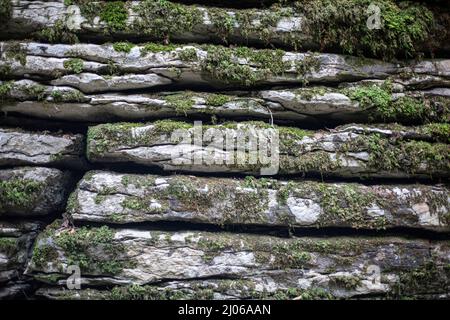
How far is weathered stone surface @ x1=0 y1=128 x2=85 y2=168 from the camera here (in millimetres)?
5809

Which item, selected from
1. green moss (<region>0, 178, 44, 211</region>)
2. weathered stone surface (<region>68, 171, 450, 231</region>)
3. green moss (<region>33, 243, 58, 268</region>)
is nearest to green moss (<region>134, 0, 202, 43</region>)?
weathered stone surface (<region>68, 171, 450, 231</region>)

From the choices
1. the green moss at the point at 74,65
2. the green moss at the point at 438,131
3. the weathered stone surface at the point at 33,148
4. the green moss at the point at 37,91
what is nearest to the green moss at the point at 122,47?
the green moss at the point at 74,65

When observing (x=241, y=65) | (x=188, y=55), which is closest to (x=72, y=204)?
(x=188, y=55)

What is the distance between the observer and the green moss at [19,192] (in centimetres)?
564

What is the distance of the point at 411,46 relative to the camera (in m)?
6.12

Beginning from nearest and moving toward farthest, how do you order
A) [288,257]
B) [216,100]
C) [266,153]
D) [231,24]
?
[288,257] < [266,153] < [216,100] < [231,24]

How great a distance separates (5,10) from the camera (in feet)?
19.4

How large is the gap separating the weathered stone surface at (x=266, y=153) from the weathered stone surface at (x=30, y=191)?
886 millimetres

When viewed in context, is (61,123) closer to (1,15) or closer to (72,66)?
(72,66)

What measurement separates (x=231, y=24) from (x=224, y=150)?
8.05 ft

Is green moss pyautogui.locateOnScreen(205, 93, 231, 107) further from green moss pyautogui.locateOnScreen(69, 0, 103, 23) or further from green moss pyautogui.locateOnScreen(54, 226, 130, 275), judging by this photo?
green moss pyautogui.locateOnScreen(54, 226, 130, 275)

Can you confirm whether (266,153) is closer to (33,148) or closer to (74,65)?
(74,65)

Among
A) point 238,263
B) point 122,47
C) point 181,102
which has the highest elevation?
point 122,47
